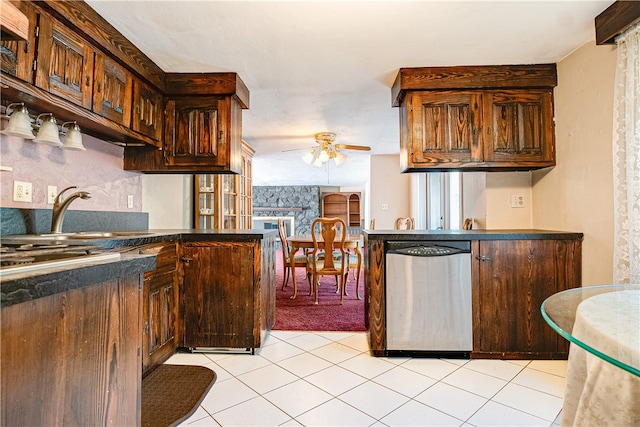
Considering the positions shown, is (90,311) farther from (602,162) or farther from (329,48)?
(602,162)

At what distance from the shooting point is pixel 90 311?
0.80m

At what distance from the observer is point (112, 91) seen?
6.48 ft

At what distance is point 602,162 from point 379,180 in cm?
374

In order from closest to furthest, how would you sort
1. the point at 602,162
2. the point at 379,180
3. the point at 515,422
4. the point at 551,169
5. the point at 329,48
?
the point at 515,422 < the point at 602,162 < the point at 329,48 < the point at 551,169 < the point at 379,180

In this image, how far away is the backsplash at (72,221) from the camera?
1.61m

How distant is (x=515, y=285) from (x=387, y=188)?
3558mm

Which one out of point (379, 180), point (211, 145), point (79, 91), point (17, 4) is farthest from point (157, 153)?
point (379, 180)

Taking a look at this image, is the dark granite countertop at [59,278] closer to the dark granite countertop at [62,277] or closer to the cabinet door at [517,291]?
the dark granite countertop at [62,277]

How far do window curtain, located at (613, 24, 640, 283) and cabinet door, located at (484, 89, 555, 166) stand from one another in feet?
2.19

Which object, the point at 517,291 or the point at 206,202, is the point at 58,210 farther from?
the point at 517,291

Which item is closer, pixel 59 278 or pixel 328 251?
pixel 59 278

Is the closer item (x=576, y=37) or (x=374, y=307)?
(x=576, y=37)

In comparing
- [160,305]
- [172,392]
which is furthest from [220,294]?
[172,392]

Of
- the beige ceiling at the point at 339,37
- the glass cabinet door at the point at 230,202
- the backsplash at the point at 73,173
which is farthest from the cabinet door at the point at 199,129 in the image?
A: the glass cabinet door at the point at 230,202
